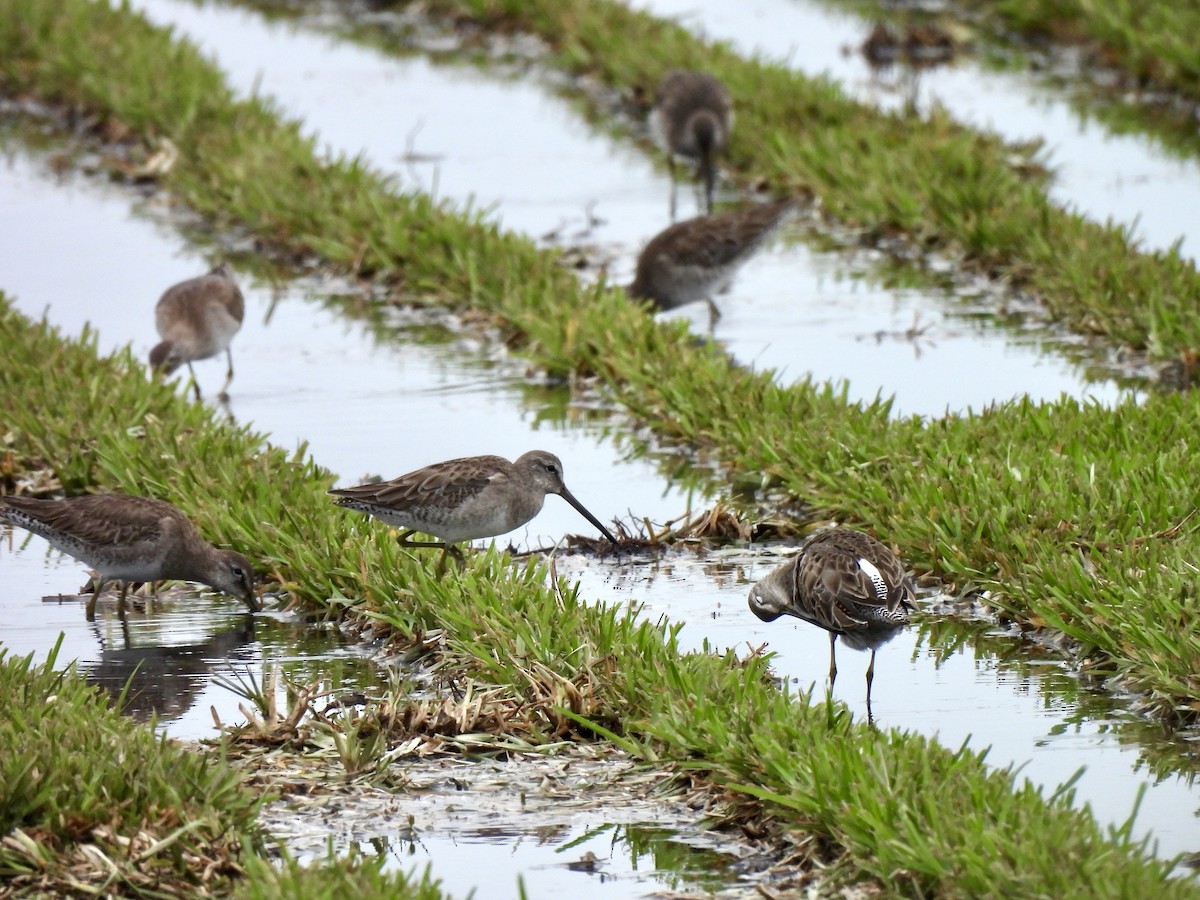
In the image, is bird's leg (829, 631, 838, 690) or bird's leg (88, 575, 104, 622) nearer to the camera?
bird's leg (829, 631, 838, 690)

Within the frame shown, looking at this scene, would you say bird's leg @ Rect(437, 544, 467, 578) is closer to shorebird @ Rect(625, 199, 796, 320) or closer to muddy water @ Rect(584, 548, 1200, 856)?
muddy water @ Rect(584, 548, 1200, 856)

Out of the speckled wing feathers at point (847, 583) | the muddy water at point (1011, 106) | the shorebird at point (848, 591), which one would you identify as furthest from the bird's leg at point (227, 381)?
the muddy water at point (1011, 106)

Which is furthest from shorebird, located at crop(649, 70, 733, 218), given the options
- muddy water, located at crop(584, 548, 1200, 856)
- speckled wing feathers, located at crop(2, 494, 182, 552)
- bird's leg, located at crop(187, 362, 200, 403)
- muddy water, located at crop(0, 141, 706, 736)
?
speckled wing feathers, located at crop(2, 494, 182, 552)

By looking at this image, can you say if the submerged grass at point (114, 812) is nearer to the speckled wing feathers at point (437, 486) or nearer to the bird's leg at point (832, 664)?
the speckled wing feathers at point (437, 486)

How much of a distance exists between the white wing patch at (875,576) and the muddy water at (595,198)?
3330mm

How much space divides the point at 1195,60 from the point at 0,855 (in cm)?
1501

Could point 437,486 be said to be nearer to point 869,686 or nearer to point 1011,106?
point 869,686

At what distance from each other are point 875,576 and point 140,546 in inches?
122

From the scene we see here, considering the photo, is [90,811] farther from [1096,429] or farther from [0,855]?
[1096,429]

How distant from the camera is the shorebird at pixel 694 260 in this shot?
1264 centimetres

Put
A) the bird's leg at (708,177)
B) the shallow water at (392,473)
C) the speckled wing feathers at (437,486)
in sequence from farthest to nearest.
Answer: the bird's leg at (708,177) → the speckled wing feathers at (437,486) → the shallow water at (392,473)

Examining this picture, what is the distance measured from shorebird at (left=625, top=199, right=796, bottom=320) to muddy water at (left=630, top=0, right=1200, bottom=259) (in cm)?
259

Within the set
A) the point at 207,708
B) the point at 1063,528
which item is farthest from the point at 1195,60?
the point at 207,708

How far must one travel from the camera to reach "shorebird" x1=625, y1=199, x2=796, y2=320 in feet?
41.5
